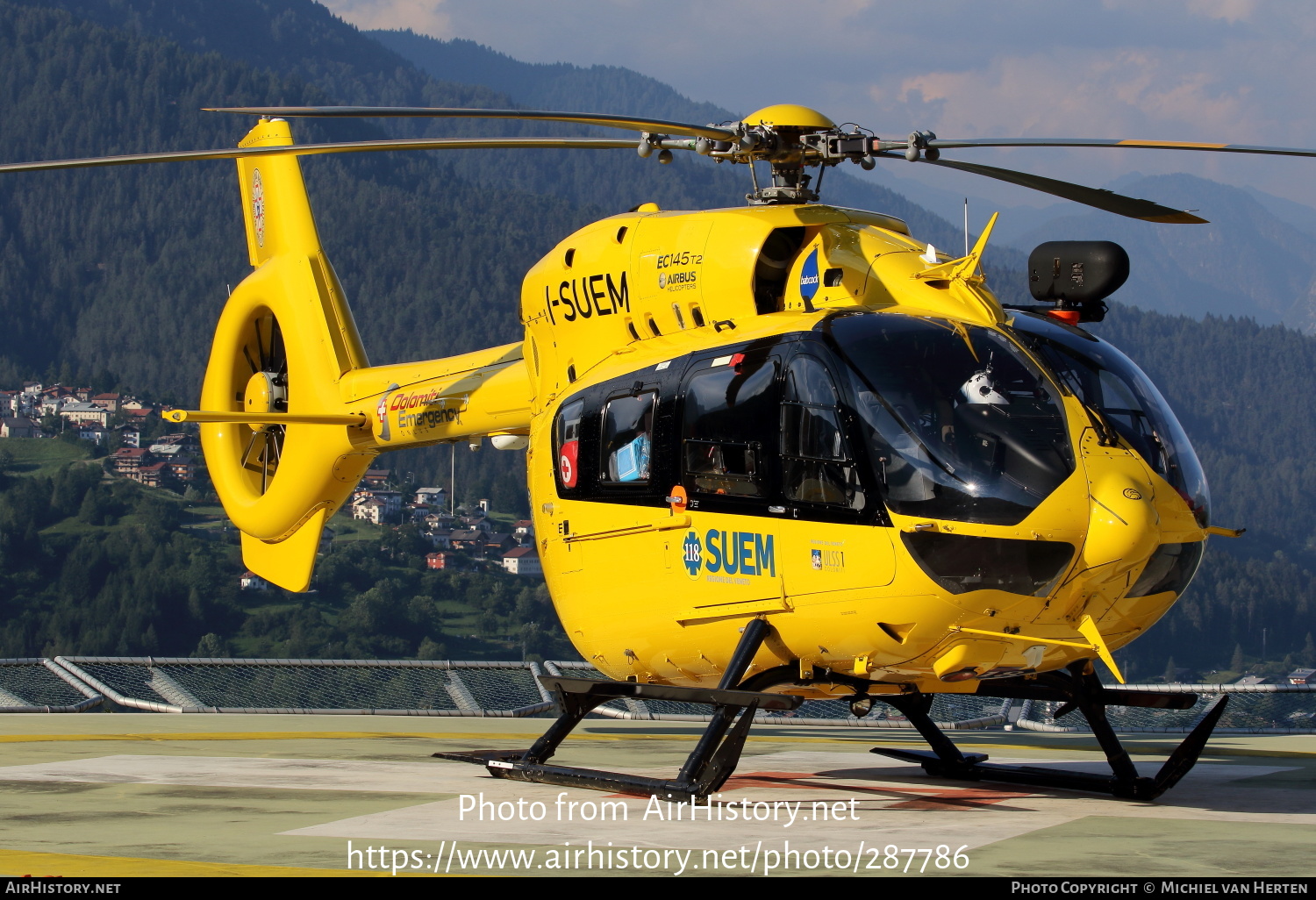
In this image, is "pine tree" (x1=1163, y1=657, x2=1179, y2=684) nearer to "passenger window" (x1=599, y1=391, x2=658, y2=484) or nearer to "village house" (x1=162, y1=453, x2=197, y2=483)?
"village house" (x1=162, y1=453, x2=197, y2=483)

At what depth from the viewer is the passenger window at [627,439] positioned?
989cm

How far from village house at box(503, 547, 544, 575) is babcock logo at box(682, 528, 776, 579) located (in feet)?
427

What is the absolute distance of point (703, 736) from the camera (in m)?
9.31

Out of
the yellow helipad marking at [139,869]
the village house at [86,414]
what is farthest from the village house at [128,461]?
the yellow helipad marking at [139,869]

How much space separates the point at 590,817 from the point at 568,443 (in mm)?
3148

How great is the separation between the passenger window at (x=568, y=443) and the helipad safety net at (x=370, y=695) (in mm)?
6533

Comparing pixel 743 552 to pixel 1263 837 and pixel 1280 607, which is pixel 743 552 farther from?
pixel 1280 607

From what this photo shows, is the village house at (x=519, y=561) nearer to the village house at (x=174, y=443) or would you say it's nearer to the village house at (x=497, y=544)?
the village house at (x=497, y=544)

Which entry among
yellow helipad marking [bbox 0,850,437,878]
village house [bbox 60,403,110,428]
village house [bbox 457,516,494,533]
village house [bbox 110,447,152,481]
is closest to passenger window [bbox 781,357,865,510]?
yellow helipad marking [bbox 0,850,437,878]

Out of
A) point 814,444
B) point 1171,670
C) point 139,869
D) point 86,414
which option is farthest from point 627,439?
point 86,414

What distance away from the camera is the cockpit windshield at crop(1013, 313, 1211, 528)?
8.60 meters

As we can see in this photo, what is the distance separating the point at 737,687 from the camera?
359 inches
